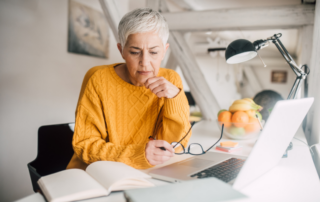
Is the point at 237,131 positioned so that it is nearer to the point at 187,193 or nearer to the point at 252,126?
the point at 252,126

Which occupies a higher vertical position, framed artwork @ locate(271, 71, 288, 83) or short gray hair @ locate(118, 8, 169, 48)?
short gray hair @ locate(118, 8, 169, 48)

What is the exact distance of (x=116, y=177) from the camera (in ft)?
2.08

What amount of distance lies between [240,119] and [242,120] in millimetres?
12

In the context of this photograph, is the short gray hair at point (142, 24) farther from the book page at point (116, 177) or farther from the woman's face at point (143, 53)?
the book page at point (116, 177)

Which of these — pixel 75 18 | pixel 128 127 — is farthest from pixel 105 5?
pixel 128 127

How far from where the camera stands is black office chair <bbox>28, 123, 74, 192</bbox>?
4.20 ft

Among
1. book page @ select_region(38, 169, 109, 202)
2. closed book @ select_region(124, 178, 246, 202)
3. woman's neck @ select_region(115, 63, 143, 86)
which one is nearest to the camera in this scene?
closed book @ select_region(124, 178, 246, 202)

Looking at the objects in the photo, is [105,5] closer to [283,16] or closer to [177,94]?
[177,94]

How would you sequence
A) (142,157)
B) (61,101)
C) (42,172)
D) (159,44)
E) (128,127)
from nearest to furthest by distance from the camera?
(142,157) < (159,44) < (128,127) < (42,172) < (61,101)

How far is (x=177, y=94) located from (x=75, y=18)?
1.84m

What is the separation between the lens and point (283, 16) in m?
1.94

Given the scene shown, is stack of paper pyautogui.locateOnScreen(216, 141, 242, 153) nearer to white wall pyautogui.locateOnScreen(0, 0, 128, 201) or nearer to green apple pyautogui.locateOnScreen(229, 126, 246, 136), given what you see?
green apple pyautogui.locateOnScreen(229, 126, 246, 136)

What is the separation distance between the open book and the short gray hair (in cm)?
57

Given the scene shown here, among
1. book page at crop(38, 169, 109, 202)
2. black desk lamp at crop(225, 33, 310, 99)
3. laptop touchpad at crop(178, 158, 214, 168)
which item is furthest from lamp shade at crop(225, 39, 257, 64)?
book page at crop(38, 169, 109, 202)
